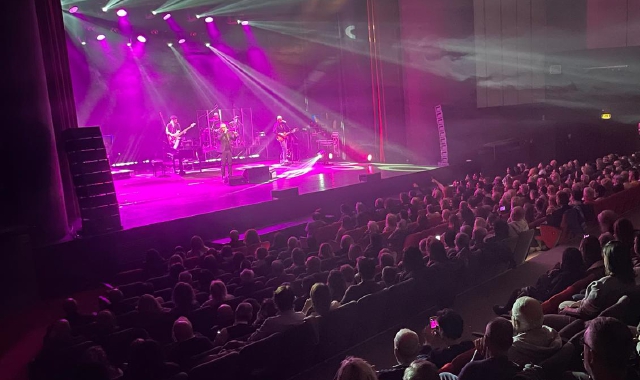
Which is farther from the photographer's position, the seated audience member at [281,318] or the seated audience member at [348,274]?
the seated audience member at [348,274]

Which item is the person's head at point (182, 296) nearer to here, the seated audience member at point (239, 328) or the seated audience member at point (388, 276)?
the seated audience member at point (239, 328)

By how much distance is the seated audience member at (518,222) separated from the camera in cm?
619

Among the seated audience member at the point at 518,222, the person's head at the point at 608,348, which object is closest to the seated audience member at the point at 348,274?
the seated audience member at the point at 518,222

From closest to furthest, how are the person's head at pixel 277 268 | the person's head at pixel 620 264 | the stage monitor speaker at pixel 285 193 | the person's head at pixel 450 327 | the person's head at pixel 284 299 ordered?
1. the person's head at pixel 450 327
2. the person's head at pixel 620 264
3. the person's head at pixel 284 299
4. the person's head at pixel 277 268
5. the stage monitor speaker at pixel 285 193

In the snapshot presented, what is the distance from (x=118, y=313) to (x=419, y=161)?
11.3 meters

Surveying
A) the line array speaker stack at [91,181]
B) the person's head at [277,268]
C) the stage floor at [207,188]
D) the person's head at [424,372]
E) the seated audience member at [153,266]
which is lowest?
the seated audience member at [153,266]

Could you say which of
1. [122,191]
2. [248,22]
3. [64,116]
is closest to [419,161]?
[248,22]

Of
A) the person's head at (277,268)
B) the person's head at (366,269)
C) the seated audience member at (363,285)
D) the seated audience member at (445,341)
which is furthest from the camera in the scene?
the person's head at (277,268)

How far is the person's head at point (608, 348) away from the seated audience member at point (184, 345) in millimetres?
2554

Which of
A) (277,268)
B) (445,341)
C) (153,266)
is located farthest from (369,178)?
(445,341)

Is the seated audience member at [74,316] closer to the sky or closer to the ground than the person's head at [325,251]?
closer to the ground

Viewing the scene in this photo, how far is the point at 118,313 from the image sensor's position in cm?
516

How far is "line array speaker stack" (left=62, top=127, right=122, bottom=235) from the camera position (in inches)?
300

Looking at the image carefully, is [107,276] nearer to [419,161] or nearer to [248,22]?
[419,161]
